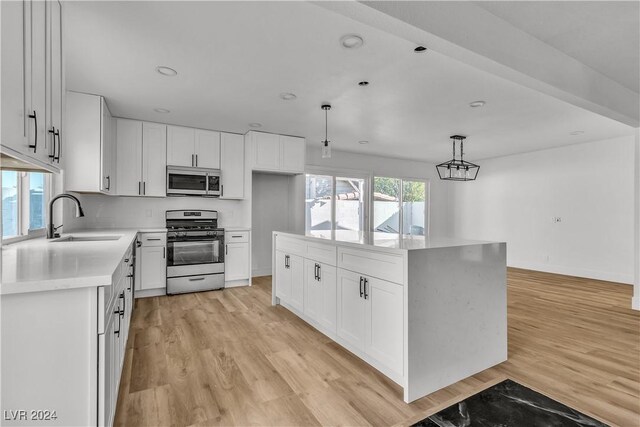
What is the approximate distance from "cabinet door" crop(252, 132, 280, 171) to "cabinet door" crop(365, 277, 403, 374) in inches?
127

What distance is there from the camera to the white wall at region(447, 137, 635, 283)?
5211 mm

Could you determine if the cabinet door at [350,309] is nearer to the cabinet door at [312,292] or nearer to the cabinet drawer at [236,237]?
the cabinet door at [312,292]

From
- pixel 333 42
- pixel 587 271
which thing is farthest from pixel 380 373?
pixel 587 271

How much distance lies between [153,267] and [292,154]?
265 cm

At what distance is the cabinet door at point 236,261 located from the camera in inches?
188

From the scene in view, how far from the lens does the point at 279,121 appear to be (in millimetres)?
4391

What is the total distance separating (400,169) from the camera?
746 centimetres

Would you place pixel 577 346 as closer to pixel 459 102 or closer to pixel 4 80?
pixel 459 102

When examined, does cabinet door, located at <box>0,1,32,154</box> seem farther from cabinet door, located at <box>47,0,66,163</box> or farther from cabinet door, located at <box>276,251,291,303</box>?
cabinet door, located at <box>276,251,291,303</box>

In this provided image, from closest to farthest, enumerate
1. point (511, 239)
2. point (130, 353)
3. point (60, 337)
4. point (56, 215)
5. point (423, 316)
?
point (60, 337) < point (423, 316) < point (130, 353) < point (56, 215) < point (511, 239)

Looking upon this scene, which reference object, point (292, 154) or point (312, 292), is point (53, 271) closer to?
point (312, 292)

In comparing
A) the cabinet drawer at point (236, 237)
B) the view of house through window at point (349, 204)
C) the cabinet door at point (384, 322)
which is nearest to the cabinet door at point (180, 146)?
the cabinet drawer at point (236, 237)

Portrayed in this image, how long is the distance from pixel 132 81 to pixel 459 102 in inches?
136

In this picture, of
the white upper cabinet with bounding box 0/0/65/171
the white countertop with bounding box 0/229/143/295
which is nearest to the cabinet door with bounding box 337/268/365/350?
the white countertop with bounding box 0/229/143/295
